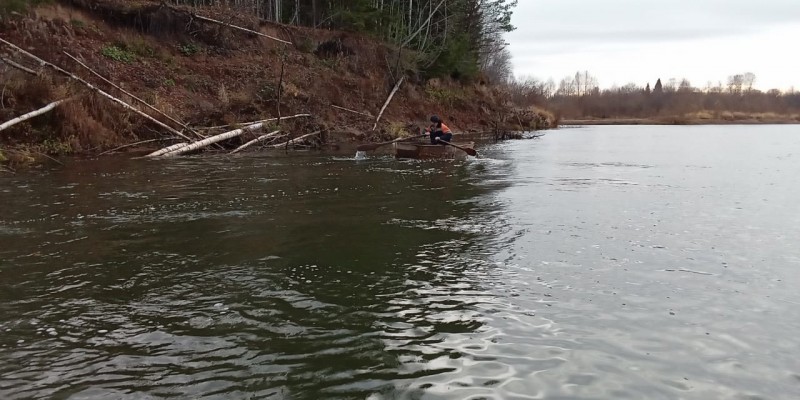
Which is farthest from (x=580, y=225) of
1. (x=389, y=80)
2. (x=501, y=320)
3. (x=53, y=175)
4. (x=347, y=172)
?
(x=389, y=80)

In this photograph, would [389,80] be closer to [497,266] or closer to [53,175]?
[53,175]

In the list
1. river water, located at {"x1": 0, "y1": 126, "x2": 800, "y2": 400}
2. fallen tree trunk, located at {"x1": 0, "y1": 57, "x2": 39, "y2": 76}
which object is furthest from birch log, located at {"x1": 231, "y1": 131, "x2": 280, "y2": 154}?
river water, located at {"x1": 0, "y1": 126, "x2": 800, "y2": 400}

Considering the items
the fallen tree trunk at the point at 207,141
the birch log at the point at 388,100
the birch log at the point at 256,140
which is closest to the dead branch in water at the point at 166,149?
the fallen tree trunk at the point at 207,141

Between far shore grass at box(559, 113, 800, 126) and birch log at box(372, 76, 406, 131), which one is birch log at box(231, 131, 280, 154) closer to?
birch log at box(372, 76, 406, 131)

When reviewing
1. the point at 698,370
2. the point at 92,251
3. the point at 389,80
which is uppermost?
the point at 389,80

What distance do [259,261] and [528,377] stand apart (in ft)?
13.4

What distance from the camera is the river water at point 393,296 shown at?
4402 millimetres

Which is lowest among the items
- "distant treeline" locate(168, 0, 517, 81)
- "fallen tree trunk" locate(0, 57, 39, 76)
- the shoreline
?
the shoreline

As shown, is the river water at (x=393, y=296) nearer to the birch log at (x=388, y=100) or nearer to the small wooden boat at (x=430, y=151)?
the small wooden boat at (x=430, y=151)

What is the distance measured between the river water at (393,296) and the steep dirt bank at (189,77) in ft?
29.3

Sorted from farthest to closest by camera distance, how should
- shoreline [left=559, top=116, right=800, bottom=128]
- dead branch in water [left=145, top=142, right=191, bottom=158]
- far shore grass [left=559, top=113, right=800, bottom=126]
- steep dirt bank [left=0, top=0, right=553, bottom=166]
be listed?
1. far shore grass [left=559, top=113, right=800, bottom=126]
2. shoreline [left=559, top=116, right=800, bottom=128]
3. steep dirt bank [left=0, top=0, right=553, bottom=166]
4. dead branch in water [left=145, top=142, right=191, bottom=158]

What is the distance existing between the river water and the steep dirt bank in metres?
8.92

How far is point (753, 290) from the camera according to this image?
6.60 meters

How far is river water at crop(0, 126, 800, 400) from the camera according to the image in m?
4.40
